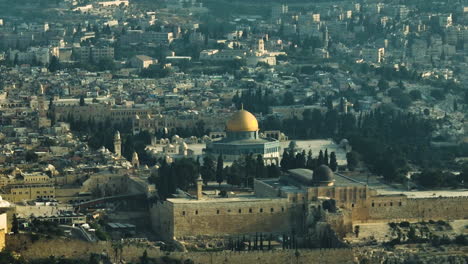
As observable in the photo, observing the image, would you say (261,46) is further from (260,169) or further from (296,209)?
(296,209)

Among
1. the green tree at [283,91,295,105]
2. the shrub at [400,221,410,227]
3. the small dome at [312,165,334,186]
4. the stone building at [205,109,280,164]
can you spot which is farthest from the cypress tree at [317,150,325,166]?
the green tree at [283,91,295,105]

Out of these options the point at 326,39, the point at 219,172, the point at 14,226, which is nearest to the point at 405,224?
the point at 219,172

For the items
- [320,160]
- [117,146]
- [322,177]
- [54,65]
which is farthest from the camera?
[54,65]

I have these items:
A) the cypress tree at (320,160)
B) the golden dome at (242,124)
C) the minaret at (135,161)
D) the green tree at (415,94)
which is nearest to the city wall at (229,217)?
the cypress tree at (320,160)

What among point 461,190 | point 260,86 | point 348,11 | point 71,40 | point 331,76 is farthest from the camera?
point 348,11

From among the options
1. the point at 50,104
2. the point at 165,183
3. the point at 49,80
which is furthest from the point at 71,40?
the point at 165,183

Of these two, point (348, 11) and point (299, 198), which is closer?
point (299, 198)

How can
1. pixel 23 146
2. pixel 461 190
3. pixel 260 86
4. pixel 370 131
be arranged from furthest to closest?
pixel 260 86 < pixel 370 131 < pixel 23 146 < pixel 461 190

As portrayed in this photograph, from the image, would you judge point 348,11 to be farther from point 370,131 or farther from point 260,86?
point 370,131
